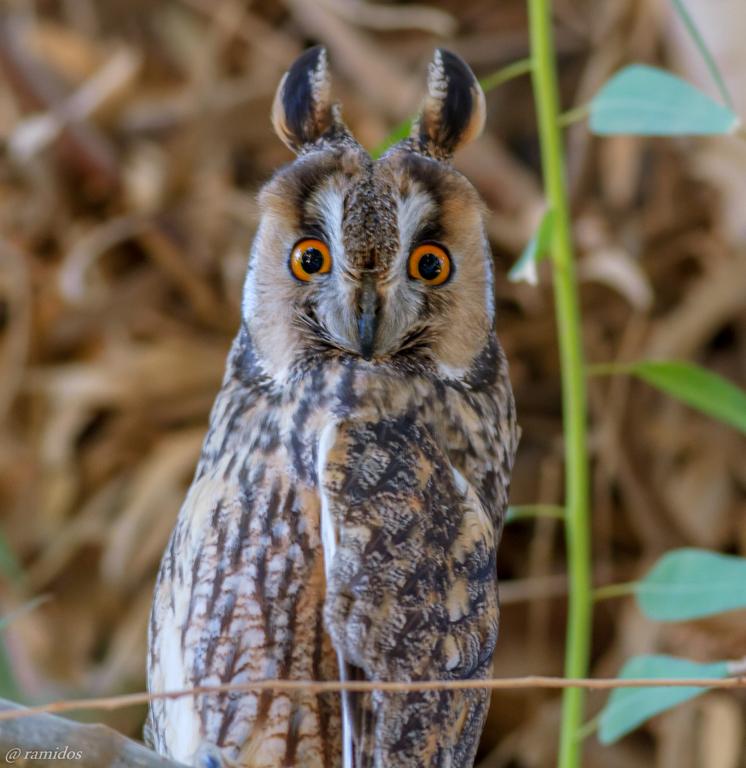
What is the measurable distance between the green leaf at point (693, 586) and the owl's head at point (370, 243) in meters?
0.36

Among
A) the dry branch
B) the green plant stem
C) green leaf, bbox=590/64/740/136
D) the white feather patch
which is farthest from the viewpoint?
the green plant stem

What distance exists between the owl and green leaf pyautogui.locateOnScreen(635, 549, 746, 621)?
23cm

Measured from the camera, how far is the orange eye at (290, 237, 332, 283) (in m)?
1.29

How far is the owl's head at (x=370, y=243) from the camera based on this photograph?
1.23 m

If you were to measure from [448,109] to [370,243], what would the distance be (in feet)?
0.82

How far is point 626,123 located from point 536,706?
1.64 m

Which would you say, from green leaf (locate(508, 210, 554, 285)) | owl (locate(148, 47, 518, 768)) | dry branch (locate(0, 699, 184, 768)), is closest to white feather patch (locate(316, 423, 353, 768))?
owl (locate(148, 47, 518, 768))

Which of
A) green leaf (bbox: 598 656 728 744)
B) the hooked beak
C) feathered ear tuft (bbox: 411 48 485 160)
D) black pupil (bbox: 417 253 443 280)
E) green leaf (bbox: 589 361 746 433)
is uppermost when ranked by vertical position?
feathered ear tuft (bbox: 411 48 485 160)

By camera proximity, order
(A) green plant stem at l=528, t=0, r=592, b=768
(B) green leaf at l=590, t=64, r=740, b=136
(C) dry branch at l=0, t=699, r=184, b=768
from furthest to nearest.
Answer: (A) green plant stem at l=528, t=0, r=592, b=768 → (B) green leaf at l=590, t=64, r=740, b=136 → (C) dry branch at l=0, t=699, r=184, b=768

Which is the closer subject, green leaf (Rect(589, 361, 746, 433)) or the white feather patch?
the white feather patch

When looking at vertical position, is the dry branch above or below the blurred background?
below

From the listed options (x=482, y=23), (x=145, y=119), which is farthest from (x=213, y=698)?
(x=482, y=23)

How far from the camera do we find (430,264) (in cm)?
130

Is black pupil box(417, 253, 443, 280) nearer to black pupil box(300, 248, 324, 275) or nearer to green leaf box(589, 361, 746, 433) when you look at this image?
black pupil box(300, 248, 324, 275)
